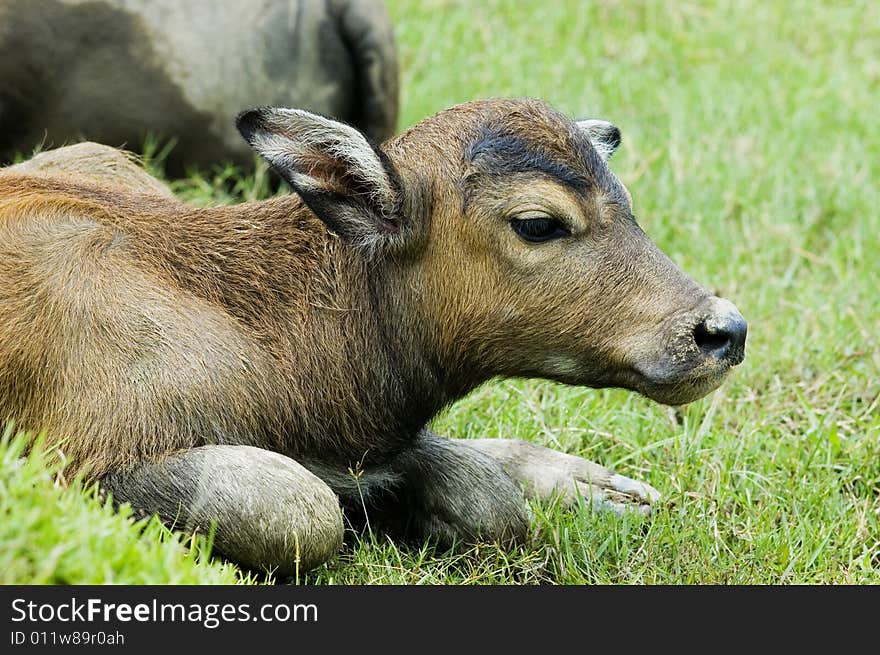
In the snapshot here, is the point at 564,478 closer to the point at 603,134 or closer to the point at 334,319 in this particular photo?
the point at 334,319

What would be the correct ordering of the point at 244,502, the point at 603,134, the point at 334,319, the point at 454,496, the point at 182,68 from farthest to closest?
the point at 182,68 < the point at 603,134 < the point at 454,496 < the point at 334,319 < the point at 244,502

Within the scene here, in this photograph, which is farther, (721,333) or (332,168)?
(332,168)

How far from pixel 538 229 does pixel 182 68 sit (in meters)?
4.69

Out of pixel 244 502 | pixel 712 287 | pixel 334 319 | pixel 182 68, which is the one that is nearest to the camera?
pixel 244 502

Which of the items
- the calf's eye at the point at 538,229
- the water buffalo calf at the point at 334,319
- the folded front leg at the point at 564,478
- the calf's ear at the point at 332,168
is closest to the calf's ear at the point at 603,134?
the water buffalo calf at the point at 334,319

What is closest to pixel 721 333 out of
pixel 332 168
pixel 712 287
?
pixel 332 168

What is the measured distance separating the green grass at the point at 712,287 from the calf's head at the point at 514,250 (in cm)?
97

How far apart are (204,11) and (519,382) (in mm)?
3863

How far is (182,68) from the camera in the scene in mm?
10500

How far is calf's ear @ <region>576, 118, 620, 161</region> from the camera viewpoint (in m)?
7.50

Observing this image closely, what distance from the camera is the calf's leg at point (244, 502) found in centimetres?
616

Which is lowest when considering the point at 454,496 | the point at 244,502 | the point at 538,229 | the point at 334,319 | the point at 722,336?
the point at 454,496

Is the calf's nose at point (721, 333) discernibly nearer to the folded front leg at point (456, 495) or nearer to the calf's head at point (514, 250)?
the calf's head at point (514, 250)

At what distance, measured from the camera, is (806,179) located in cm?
1213
